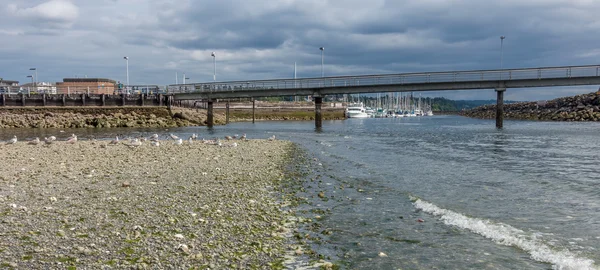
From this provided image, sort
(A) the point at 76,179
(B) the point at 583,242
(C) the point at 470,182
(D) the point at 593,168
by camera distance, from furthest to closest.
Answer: (D) the point at 593,168
(C) the point at 470,182
(A) the point at 76,179
(B) the point at 583,242

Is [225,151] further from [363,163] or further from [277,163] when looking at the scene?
[363,163]

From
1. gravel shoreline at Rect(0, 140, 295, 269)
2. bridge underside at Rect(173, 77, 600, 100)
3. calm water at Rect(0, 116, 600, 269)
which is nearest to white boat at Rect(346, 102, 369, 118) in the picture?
bridge underside at Rect(173, 77, 600, 100)

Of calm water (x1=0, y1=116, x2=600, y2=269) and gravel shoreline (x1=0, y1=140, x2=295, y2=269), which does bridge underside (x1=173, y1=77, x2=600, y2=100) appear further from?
gravel shoreline (x1=0, y1=140, x2=295, y2=269)

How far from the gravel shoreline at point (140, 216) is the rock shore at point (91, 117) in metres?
50.9

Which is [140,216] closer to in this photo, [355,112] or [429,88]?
[429,88]

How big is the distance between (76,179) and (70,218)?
6530 millimetres

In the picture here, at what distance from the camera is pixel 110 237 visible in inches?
348

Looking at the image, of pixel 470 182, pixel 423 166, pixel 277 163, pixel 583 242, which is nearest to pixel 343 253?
pixel 583 242

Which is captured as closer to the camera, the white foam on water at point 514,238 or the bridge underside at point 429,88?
the white foam on water at point 514,238

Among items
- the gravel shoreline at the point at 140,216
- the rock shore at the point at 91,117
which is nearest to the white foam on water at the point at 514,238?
the gravel shoreline at the point at 140,216

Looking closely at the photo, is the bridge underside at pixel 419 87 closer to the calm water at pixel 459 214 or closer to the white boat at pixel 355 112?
the calm water at pixel 459 214

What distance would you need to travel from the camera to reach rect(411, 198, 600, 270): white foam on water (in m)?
8.48

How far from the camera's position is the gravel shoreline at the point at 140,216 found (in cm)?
783

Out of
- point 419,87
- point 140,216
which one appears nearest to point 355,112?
point 419,87
